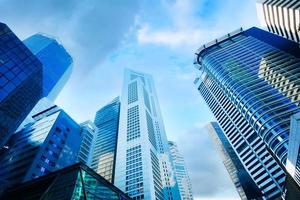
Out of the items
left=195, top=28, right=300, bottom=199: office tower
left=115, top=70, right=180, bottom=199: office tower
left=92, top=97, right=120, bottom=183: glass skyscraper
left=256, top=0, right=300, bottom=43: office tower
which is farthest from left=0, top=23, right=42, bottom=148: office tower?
left=92, top=97, right=120, bottom=183: glass skyscraper

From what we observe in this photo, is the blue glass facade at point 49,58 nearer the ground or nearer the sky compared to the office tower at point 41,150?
nearer the sky

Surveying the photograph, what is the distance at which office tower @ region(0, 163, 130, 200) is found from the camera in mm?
29141

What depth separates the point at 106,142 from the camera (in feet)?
490

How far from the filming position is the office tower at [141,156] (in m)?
106

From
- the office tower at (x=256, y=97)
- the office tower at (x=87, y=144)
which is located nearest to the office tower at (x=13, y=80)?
the office tower at (x=87, y=144)

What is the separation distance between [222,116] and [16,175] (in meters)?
96.2

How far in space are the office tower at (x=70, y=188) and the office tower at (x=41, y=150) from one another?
109 feet

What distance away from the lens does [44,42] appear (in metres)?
118

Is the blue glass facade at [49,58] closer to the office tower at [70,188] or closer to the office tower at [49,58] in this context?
the office tower at [49,58]

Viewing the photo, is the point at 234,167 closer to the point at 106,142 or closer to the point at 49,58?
the point at 106,142

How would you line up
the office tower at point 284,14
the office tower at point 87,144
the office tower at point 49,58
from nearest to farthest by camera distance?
1. the office tower at point 284,14
2. the office tower at point 49,58
3. the office tower at point 87,144

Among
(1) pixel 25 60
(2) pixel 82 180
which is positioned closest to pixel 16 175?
(1) pixel 25 60

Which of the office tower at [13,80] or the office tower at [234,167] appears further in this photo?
the office tower at [234,167]

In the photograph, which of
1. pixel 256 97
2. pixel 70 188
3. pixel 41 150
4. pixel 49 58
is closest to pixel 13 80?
pixel 41 150
